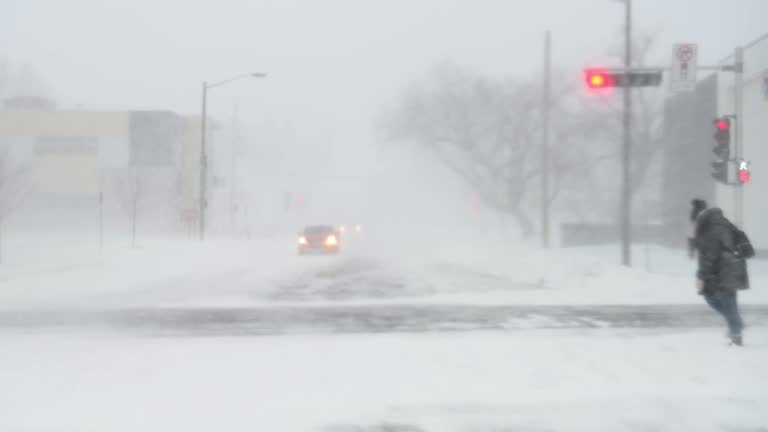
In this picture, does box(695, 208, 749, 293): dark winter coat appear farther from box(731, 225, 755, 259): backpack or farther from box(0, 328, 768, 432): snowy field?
box(0, 328, 768, 432): snowy field

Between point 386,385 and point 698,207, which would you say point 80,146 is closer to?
point 698,207

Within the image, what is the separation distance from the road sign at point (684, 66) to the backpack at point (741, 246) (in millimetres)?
9521

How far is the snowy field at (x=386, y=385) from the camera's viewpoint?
239 inches

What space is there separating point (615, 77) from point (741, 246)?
30.4ft

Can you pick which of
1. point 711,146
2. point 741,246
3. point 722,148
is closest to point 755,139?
point 711,146

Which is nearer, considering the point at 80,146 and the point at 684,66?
the point at 684,66

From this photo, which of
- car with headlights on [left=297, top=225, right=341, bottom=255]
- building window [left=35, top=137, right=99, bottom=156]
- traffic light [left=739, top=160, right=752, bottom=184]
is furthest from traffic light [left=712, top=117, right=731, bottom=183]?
building window [left=35, top=137, right=99, bottom=156]

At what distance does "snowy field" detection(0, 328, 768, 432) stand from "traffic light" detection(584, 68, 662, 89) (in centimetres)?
889

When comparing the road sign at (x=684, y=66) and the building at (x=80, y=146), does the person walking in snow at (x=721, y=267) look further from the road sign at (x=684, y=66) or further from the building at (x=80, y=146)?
the building at (x=80, y=146)

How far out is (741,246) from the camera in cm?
883

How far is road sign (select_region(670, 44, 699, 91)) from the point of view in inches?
691

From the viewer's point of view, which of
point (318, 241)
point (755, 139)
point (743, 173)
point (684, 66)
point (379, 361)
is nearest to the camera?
point (379, 361)

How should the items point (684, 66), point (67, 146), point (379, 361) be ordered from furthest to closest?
point (67, 146)
point (684, 66)
point (379, 361)

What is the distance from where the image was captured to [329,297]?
15.8 m
